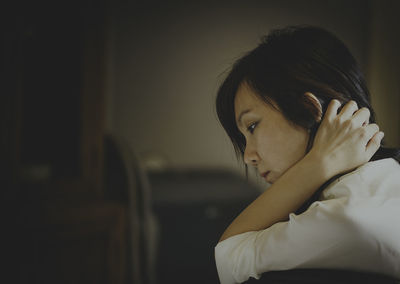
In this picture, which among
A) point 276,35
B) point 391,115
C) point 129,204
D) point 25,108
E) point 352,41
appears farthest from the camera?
point 352,41

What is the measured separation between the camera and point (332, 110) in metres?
0.49

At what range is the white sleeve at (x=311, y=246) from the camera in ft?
1.30

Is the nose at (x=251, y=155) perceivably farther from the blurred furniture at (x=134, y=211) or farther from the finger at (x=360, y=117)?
the blurred furniture at (x=134, y=211)

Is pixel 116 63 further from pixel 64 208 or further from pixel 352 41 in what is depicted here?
pixel 352 41

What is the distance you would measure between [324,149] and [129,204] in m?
1.19

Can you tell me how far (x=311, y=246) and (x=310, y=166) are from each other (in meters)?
0.11

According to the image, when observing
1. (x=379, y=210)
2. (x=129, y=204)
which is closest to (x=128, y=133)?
(x=129, y=204)

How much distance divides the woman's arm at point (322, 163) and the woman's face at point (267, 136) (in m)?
0.06

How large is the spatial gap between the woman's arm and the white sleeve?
4 centimetres

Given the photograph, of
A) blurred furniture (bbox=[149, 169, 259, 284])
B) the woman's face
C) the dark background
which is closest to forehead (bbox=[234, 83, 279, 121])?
the woman's face

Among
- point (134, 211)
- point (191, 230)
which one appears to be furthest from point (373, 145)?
point (191, 230)

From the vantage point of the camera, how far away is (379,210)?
15.9 inches

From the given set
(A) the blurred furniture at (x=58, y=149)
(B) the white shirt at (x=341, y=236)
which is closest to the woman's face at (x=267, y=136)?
(B) the white shirt at (x=341, y=236)

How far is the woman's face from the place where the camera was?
0.54m
